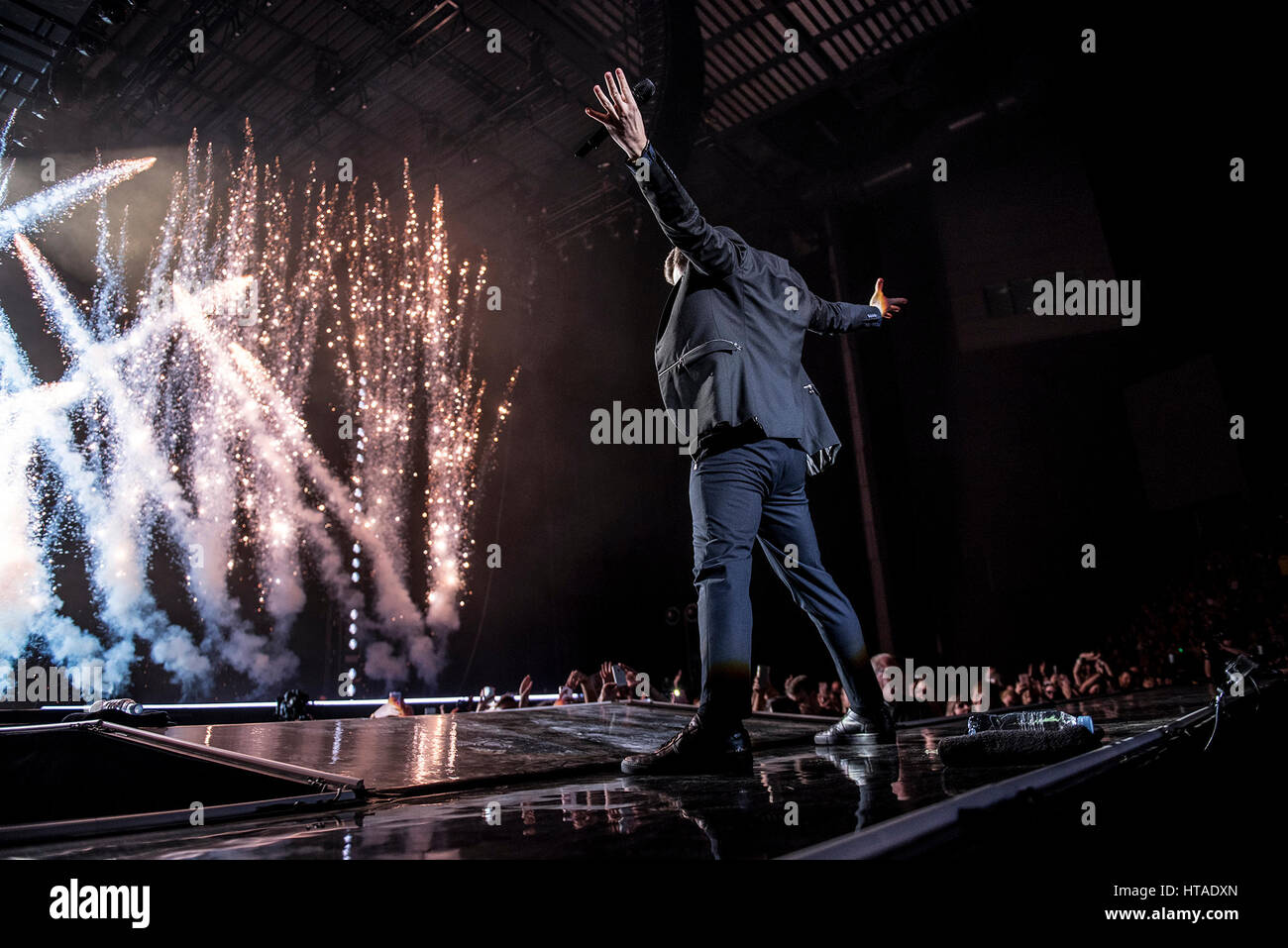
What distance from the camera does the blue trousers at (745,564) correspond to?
1.85 m

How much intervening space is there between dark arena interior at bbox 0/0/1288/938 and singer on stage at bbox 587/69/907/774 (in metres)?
0.01

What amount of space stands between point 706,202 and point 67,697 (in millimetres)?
11278

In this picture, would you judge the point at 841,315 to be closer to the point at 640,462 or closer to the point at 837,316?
the point at 837,316

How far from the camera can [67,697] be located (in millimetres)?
10141

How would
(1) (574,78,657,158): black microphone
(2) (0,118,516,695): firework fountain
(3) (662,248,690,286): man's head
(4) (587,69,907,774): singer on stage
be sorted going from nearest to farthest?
(4) (587,69,907,774): singer on stage
(1) (574,78,657,158): black microphone
(3) (662,248,690,286): man's head
(2) (0,118,516,695): firework fountain

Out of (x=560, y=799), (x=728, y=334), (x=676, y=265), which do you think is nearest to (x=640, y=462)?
(x=676, y=265)

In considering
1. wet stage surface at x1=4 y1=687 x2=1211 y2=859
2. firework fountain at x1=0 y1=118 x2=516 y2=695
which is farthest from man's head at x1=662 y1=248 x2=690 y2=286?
firework fountain at x1=0 y1=118 x2=516 y2=695

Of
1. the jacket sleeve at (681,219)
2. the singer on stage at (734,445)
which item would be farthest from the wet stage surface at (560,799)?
the jacket sleeve at (681,219)

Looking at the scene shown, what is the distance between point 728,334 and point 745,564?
2.17 feet

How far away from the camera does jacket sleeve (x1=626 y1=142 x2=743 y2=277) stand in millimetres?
1898

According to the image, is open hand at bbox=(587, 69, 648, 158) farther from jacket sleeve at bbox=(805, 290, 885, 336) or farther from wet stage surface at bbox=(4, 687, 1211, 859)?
wet stage surface at bbox=(4, 687, 1211, 859)

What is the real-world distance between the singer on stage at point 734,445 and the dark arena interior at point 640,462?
0.01 metres
